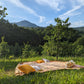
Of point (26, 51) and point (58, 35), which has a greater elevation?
point (58, 35)

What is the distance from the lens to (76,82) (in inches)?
97.1

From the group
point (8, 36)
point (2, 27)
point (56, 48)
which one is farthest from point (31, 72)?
point (2, 27)

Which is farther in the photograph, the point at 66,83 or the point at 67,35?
the point at 67,35

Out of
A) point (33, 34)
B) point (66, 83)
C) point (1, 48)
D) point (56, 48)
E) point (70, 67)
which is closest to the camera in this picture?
point (66, 83)

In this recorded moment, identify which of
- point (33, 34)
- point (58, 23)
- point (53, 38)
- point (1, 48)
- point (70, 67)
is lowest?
point (70, 67)

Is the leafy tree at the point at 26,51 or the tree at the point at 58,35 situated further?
the leafy tree at the point at 26,51

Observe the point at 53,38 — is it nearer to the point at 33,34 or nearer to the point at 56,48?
the point at 56,48

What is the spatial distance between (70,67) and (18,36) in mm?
35577

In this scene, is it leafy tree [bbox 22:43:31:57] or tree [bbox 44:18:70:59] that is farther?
leafy tree [bbox 22:43:31:57]

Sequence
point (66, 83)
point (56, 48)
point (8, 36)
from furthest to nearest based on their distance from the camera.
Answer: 1. point (8, 36)
2. point (56, 48)
3. point (66, 83)

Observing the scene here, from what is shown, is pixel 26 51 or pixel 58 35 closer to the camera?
pixel 58 35

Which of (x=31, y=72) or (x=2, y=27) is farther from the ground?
(x=2, y=27)

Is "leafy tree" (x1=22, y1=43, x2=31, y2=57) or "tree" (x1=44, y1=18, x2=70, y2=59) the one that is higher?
"tree" (x1=44, y1=18, x2=70, y2=59)

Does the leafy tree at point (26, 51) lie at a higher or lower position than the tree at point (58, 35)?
Result: lower
